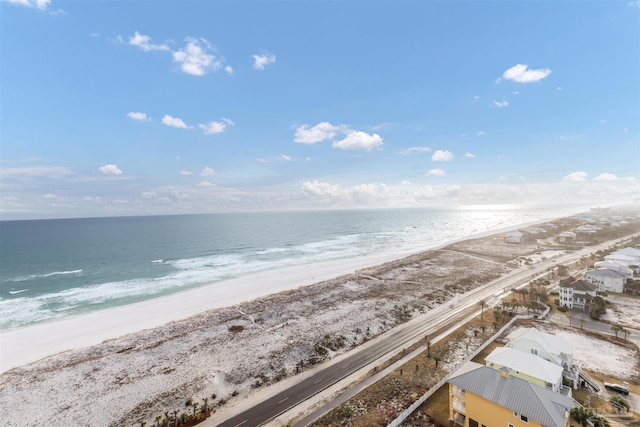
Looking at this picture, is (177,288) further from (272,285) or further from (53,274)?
(53,274)

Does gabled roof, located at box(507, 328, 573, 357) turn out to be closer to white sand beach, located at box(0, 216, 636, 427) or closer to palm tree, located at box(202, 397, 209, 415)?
white sand beach, located at box(0, 216, 636, 427)

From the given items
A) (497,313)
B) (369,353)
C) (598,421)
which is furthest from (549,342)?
(369,353)

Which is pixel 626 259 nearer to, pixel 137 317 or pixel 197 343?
pixel 197 343

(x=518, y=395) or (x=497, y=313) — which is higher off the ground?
(x=518, y=395)

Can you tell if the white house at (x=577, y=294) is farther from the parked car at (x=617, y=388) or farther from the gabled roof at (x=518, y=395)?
the gabled roof at (x=518, y=395)

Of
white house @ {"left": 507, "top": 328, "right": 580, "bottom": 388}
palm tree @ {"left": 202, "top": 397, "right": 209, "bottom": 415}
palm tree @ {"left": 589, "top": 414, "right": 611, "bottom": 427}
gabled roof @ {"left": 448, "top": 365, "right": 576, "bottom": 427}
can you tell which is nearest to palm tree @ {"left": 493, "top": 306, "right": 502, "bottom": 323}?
white house @ {"left": 507, "top": 328, "right": 580, "bottom": 388}
